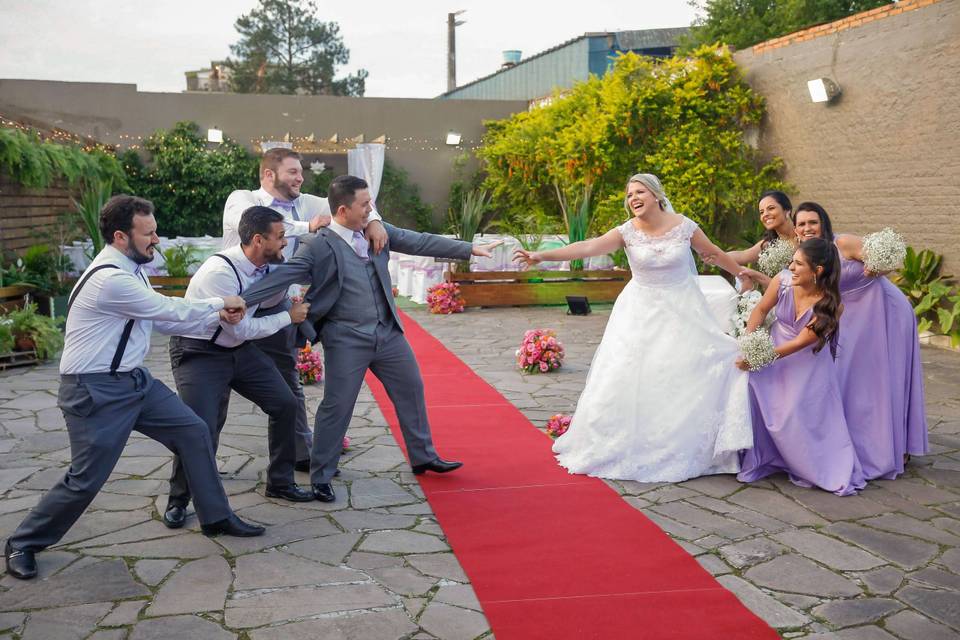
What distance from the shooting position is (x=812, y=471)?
530 cm

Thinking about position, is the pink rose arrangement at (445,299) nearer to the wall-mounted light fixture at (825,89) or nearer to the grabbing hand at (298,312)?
the wall-mounted light fixture at (825,89)

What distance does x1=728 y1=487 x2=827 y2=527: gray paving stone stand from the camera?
478 centimetres

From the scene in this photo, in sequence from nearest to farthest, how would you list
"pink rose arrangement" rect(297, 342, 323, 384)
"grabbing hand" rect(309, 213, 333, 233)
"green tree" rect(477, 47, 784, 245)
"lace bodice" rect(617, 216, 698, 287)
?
"grabbing hand" rect(309, 213, 333, 233) < "lace bodice" rect(617, 216, 698, 287) < "pink rose arrangement" rect(297, 342, 323, 384) < "green tree" rect(477, 47, 784, 245)

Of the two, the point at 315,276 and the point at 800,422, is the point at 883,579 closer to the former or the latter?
the point at 800,422

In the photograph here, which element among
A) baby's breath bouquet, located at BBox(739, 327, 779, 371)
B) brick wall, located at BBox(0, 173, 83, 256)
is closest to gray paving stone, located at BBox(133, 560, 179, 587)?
baby's breath bouquet, located at BBox(739, 327, 779, 371)

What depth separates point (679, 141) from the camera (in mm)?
13703

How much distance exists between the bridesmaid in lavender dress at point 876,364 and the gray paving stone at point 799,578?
1.63 meters

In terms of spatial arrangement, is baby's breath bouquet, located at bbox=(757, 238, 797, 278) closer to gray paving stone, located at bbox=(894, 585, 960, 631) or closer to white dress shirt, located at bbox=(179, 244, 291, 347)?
gray paving stone, located at bbox=(894, 585, 960, 631)

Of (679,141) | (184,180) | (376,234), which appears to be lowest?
(376,234)

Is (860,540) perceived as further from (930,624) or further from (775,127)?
(775,127)

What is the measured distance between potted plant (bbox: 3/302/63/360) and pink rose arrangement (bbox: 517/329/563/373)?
197 inches

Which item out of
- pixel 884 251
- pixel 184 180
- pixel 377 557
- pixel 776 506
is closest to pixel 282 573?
pixel 377 557

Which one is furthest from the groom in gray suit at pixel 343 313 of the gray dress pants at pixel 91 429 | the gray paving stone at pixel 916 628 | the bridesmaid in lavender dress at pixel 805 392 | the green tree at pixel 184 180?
the green tree at pixel 184 180

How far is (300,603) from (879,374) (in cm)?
374
